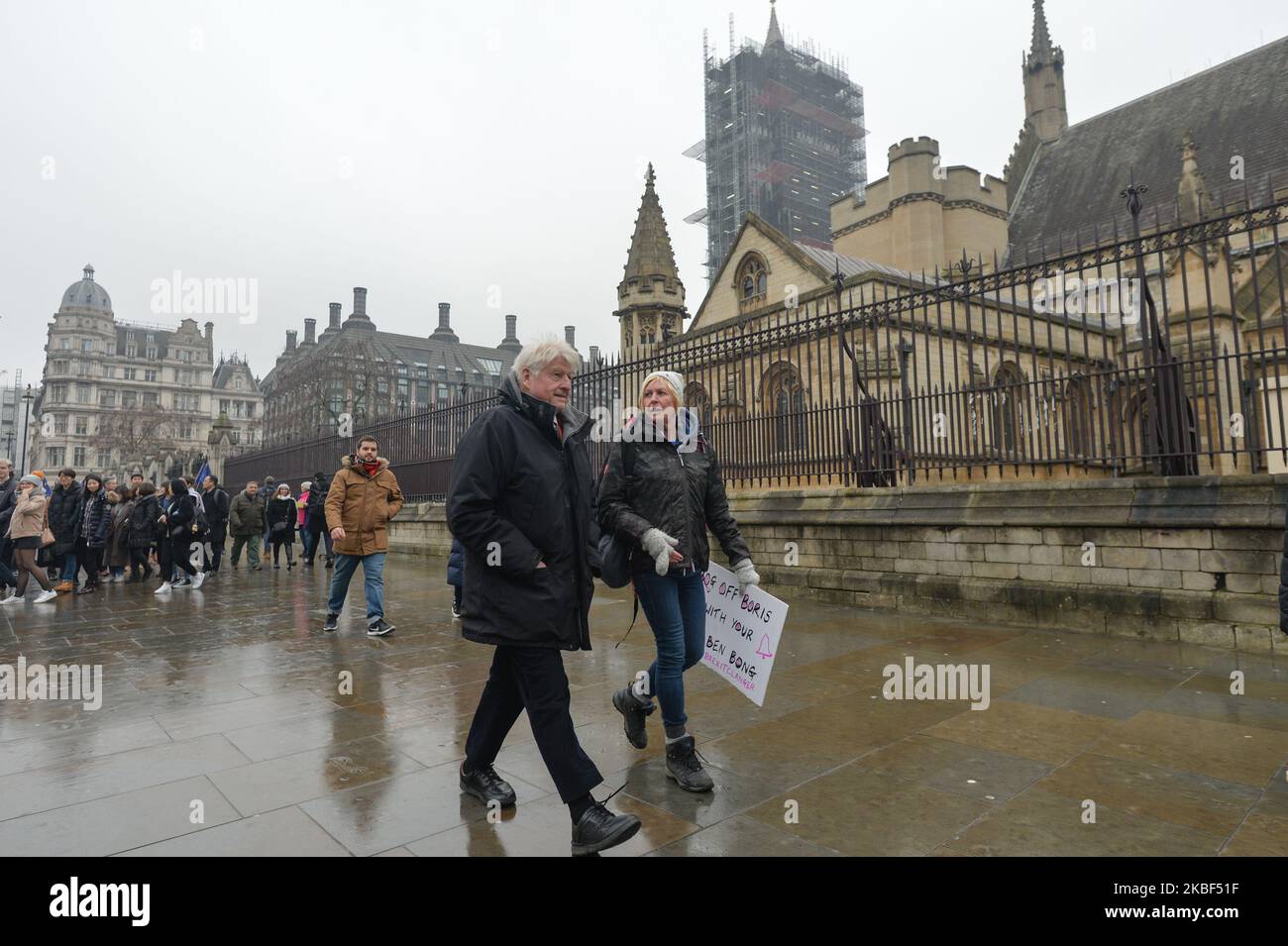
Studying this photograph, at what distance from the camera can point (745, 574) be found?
3.59m

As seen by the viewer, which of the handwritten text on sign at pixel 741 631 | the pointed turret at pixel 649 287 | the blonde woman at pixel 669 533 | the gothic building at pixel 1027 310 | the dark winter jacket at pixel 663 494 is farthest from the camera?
the pointed turret at pixel 649 287

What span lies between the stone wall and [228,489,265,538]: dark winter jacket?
34.6 ft

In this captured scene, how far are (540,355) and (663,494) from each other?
0.95 metres

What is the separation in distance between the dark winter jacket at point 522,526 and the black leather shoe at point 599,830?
608mm

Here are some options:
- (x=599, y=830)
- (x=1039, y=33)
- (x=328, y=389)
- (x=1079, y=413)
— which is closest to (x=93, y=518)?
(x=599, y=830)

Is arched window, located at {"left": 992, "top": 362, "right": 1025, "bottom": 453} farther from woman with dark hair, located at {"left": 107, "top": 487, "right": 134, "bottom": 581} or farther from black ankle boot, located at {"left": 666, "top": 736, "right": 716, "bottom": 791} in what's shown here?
woman with dark hair, located at {"left": 107, "top": 487, "right": 134, "bottom": 581}

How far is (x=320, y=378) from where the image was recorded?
123 ft

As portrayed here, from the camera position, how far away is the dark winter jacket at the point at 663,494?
3.38 m

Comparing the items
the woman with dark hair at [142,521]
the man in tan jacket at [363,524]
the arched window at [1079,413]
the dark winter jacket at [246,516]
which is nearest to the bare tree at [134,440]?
the dark winter jacket at [246,516]

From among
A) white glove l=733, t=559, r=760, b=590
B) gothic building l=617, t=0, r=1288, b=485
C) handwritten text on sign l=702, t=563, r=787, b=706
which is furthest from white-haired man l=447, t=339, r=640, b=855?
gothic building l=617, t=0, r=1288, b=485

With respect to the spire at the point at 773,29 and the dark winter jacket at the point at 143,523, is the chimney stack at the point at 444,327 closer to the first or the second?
the spire at the point at 773,29

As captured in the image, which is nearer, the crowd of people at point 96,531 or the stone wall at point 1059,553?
the stone wall at point 1059,553
